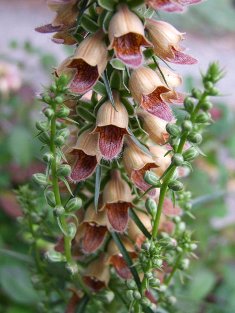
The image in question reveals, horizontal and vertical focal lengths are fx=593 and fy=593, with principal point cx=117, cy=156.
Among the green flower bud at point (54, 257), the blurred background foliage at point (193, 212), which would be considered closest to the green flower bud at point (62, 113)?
the green flower bud at point (54, 257)

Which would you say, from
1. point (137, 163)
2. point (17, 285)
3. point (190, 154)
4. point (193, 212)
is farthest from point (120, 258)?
point (193, 212)

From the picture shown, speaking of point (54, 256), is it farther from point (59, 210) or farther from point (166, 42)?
point (166, 42)

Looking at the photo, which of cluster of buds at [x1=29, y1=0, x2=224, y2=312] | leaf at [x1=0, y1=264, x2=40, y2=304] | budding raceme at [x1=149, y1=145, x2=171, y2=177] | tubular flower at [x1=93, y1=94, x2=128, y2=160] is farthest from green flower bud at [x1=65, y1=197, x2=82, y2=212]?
leaf at [x1=0, y1=264, x2=40, y2=304]

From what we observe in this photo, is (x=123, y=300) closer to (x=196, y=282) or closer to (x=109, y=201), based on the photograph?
(x=109, y=201)

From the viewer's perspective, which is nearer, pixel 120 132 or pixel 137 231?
pixel 120 132

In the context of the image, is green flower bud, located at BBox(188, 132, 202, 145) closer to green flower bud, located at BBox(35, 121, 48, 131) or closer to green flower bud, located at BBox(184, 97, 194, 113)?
green flower bud, located at BBox(184, 97, 194, 113)

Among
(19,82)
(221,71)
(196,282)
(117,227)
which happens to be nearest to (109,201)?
(117,227)

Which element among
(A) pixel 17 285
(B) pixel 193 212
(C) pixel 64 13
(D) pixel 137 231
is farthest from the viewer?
(B) pixel 193 212

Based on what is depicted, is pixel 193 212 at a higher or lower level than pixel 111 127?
lower
